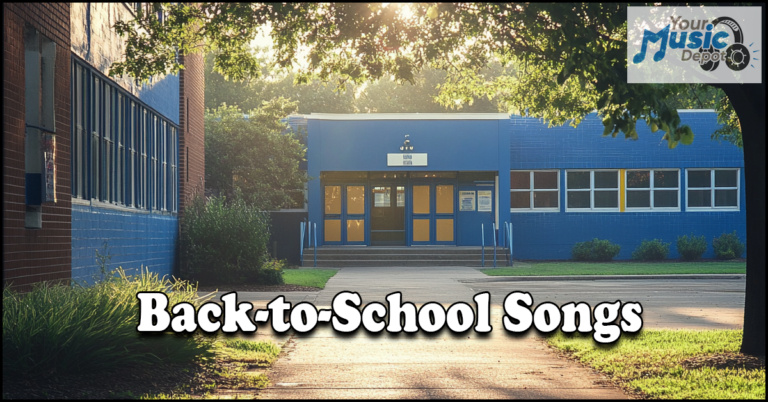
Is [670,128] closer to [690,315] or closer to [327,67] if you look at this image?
[327,67]

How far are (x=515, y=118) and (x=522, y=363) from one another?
930 inches

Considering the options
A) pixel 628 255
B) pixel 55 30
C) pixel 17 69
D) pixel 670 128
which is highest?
pixel 55 30

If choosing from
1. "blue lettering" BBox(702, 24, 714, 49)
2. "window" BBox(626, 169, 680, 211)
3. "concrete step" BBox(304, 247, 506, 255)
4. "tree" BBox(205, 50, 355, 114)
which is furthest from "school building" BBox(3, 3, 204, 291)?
"tree" BBox(205, 50, 355, 114)

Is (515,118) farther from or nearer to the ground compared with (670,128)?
farther from the ground

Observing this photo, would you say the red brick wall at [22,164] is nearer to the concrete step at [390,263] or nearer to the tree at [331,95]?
the concrete step at [390,263]

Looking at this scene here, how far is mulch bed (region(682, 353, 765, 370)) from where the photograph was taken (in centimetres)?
797

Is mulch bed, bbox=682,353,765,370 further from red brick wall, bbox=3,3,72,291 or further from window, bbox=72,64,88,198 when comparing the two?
window, bbox=72,64,88,198

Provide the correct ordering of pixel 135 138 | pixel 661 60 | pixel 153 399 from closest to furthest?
pixel 153 399 < pixel 661 60 < pixel 135 138

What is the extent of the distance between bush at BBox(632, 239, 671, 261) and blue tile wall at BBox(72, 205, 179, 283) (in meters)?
17.5

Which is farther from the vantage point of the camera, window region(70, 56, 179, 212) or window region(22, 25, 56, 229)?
window region(70, 56, 179, 212)

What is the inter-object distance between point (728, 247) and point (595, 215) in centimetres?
479

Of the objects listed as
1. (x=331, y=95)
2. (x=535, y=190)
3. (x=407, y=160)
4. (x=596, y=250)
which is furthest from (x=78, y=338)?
(x=331, y=95)

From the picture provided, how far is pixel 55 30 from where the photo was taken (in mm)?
11297

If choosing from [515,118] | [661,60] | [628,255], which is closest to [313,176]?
[515,118]
